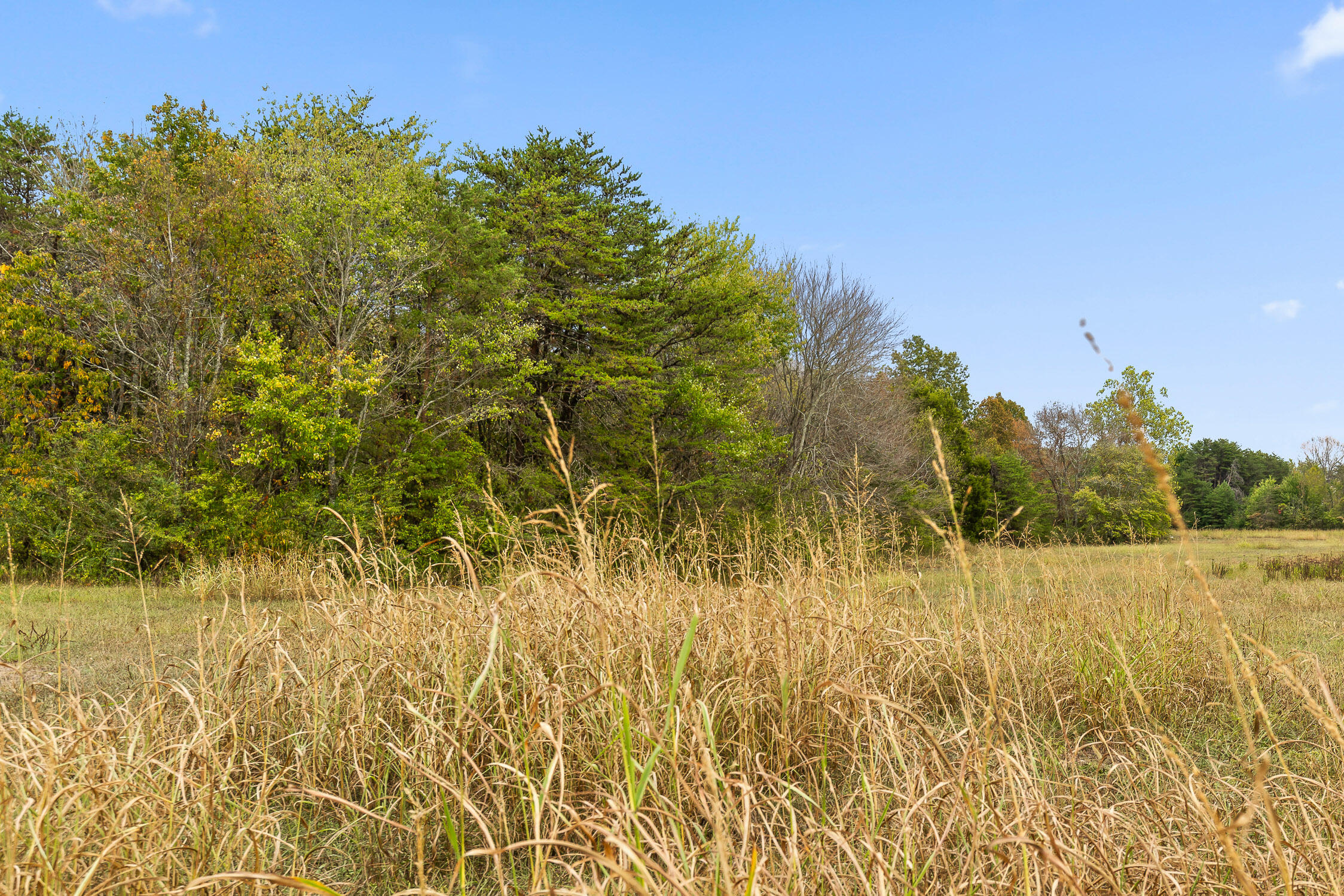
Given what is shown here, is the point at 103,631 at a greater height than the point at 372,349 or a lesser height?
lesser

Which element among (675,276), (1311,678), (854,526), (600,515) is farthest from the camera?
(675,276)

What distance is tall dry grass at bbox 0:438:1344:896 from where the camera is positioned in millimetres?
1550

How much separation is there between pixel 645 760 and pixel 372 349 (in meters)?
13.6

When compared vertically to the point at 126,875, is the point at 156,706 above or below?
above

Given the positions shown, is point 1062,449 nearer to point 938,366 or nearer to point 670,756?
point 938,366

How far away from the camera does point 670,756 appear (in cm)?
138

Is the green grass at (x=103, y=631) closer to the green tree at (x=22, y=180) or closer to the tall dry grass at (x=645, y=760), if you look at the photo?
the tall dry grass at (x=645, y=760)

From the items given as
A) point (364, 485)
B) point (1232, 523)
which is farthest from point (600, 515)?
point (1232, 523)

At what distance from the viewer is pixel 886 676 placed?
322cm

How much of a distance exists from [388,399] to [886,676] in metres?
12.8

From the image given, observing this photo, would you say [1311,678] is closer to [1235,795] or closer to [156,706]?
[1235,795]

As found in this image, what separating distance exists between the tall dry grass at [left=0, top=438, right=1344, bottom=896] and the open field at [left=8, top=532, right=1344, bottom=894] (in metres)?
0.02

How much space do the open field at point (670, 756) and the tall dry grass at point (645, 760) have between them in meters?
0.02

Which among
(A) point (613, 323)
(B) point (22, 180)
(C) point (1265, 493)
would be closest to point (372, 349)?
(A) point (613, 323)
